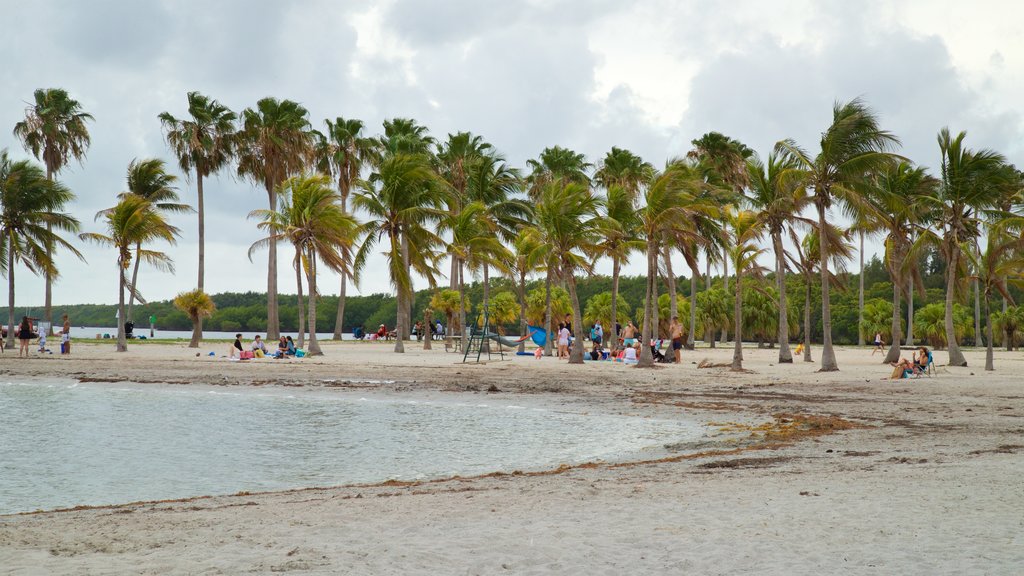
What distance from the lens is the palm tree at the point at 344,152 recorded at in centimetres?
5028

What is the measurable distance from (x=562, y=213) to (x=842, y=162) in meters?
8.00

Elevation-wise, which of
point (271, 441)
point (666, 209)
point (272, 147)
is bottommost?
point (271, 441)

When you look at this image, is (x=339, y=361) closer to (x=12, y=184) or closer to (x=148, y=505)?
(x=12, y=184)

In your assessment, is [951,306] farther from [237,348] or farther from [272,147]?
[272,147]

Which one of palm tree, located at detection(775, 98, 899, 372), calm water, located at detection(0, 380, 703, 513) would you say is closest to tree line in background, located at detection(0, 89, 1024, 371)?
palm tree, located at detection(775, 98, 899, 372)

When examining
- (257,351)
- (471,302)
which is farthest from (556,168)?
(257,351)

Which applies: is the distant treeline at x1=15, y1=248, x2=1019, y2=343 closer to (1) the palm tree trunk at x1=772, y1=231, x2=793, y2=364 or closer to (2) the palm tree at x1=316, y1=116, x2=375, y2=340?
(2) the palm tree at x1=316, y1=116, x2=375, y2=340

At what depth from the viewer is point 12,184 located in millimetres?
32750

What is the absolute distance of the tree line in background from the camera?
23344 mm

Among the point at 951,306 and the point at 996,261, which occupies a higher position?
the point at 996,261

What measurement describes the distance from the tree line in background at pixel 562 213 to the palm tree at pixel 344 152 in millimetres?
114

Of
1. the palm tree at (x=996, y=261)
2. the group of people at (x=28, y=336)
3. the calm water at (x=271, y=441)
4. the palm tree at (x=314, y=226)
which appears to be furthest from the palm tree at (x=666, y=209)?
the group of people at (x=28, y=336)

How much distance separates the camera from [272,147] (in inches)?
1781

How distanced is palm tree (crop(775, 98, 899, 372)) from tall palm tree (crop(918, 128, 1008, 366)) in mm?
2964
